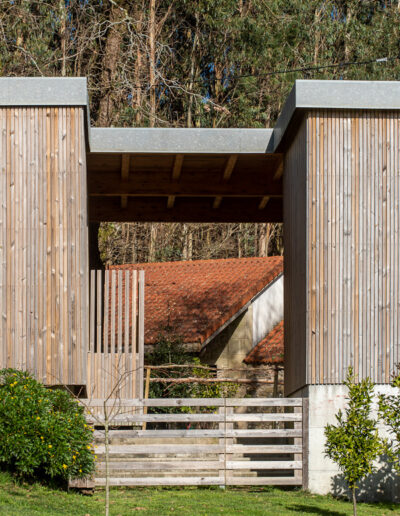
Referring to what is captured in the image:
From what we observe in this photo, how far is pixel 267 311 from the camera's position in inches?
865

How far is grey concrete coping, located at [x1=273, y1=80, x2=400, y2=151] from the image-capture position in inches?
442

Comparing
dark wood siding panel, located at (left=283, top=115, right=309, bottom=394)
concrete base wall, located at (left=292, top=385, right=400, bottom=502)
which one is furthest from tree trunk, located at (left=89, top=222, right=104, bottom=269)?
concrete base wall, located at (left=292, top=385, right=400, bottom=502)

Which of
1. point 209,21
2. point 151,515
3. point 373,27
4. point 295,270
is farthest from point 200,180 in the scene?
point 373,27

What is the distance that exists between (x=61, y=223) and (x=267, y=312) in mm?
11377

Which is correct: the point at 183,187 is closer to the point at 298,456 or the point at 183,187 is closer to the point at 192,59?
the point at 298,456

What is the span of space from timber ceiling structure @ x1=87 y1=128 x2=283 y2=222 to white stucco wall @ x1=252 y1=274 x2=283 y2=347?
5.46 meters

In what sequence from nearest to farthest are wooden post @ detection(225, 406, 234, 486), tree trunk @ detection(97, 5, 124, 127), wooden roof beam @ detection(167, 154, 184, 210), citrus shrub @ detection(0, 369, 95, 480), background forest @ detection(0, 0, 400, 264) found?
citrus shrub @ detection(0, 369, 95, 480)
wooden post @ detection(225, 406, 234, 486)
wooden roof beam @ detection(167, 154, 184, 210)
background forest @ detection(0, 0, 400, 264)
tree trunk @ detection(97, 5, 124, 127)

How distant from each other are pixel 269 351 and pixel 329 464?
9478 mm

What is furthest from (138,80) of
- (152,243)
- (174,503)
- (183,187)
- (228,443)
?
(174,503)

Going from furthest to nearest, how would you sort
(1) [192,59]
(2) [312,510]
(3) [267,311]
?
(1) [192,59]
(3) [267,311]
(2) [312,510]

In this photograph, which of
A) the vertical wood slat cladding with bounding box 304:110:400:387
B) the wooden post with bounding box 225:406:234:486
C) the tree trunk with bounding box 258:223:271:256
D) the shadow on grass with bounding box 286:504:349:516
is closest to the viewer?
the shadow on grass with bounding box 286:504:349:516

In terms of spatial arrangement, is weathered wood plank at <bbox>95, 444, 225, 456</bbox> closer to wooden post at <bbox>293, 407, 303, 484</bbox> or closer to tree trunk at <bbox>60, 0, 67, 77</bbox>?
wooden post at <bbox>293, 407, 303, 484</bbox>

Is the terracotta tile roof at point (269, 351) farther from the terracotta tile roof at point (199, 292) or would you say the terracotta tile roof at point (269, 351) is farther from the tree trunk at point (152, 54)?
the tree trunk at point (152, 54)

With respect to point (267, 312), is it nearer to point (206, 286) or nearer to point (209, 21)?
point (206, 286)
